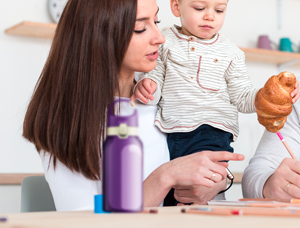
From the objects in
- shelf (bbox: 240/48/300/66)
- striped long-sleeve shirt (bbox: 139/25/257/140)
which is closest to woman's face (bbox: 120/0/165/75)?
striped long-sleeve shirt (bbox: 139/25/257/140)

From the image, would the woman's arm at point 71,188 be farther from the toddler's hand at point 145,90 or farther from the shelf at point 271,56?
the shelf at point 271,56

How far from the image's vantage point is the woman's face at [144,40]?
4.70 ft

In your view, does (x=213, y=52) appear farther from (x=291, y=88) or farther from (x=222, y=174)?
(x=222, y=174)

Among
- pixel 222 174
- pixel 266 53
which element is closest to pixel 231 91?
pixel 222 174

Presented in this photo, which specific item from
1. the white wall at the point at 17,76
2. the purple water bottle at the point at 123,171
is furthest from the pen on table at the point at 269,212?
the white wall at the point at 17,76

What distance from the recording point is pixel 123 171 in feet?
2.27

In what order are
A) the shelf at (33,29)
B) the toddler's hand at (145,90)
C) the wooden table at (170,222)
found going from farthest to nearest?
1. the shelf at (33,29)
2. the toddler's hand at (145,90)
3. the wooden table at (170,222)

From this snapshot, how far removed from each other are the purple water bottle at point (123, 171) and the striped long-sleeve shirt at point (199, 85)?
0.84 meters

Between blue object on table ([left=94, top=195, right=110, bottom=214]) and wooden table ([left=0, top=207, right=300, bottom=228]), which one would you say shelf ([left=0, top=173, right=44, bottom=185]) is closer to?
blue object on table ([left=94, top=195, right=110, bottom=214])

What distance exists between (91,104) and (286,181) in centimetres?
62

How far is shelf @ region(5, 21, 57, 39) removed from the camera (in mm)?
2928

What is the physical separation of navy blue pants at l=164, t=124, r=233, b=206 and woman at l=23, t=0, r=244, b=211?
0.05 metres

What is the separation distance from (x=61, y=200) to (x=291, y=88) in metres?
0.78

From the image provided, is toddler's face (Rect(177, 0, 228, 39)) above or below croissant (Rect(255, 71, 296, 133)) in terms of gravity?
above
